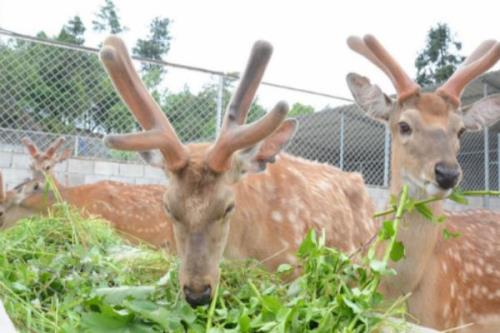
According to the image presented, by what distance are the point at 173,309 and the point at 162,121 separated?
46.1 inches

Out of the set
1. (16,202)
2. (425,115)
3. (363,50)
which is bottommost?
(16,202)

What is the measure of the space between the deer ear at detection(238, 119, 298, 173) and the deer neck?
0.84 m

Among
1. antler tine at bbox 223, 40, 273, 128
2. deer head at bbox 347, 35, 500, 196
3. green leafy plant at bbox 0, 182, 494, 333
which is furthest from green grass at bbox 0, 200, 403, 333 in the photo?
deer head at bbox 347, 35, 500, 196

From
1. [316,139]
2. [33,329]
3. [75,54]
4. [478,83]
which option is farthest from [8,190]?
[478,83]

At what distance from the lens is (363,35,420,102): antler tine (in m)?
4.29

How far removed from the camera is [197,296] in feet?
8.46

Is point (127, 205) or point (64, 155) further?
point (64, 155)

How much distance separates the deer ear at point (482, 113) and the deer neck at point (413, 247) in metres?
0.77

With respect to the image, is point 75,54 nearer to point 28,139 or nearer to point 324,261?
point 28,139

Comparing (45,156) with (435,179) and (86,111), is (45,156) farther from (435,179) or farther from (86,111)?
(435,179)

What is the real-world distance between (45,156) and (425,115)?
6.85 meters

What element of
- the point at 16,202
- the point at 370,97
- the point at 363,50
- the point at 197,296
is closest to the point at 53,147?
the point at 16,202

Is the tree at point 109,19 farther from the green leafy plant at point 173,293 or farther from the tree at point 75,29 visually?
the green leafy plant at point 173,293

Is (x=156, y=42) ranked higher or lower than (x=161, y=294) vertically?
higher
